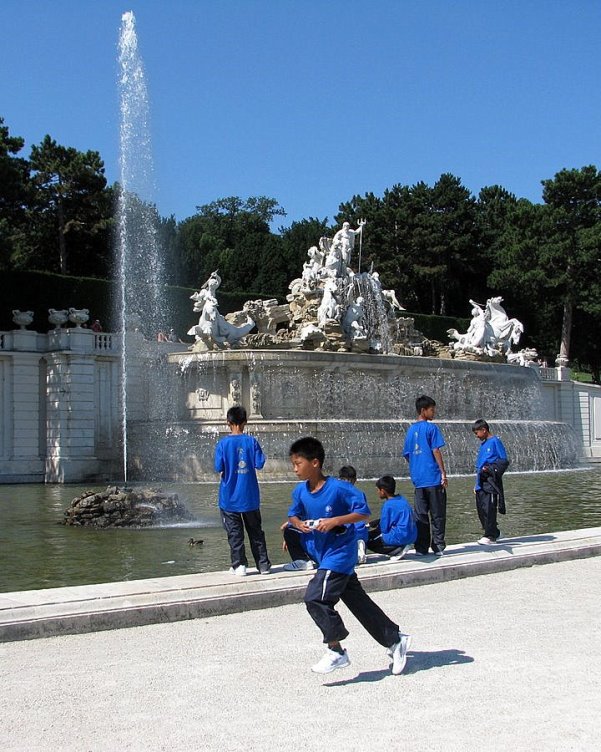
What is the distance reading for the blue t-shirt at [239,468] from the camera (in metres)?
8.36

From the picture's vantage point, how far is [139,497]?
14406 mm

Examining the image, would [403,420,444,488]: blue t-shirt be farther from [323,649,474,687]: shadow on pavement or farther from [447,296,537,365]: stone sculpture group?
[447,296,537,365]: stone sculpture group

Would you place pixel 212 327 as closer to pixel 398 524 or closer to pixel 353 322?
pixel 353 322

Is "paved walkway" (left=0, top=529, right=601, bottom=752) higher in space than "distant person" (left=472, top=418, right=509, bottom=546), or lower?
lower

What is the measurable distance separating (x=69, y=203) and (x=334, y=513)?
4337 centimetres

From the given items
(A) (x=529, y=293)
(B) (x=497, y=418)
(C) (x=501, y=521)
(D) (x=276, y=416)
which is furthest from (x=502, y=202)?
(C) (x=501, y=521)

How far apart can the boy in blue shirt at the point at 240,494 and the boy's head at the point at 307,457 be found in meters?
2.57

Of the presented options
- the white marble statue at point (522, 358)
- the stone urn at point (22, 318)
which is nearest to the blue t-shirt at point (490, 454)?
the stone urn at point (22, 318)

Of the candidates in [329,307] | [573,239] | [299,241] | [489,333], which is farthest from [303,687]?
[299,241]

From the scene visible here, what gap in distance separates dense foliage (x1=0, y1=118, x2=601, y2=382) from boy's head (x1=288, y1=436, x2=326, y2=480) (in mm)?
38369

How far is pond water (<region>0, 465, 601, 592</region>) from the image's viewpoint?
978 centimetres

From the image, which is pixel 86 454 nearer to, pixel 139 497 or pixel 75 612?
pixel 139 497

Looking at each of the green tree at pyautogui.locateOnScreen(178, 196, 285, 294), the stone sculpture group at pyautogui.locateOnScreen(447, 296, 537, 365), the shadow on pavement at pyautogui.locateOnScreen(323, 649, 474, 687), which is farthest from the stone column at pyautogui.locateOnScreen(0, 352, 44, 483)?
the green tree at pyautogui.locateOnScreen(178, 196, 285, 294)

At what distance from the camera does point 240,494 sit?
27.6ft
